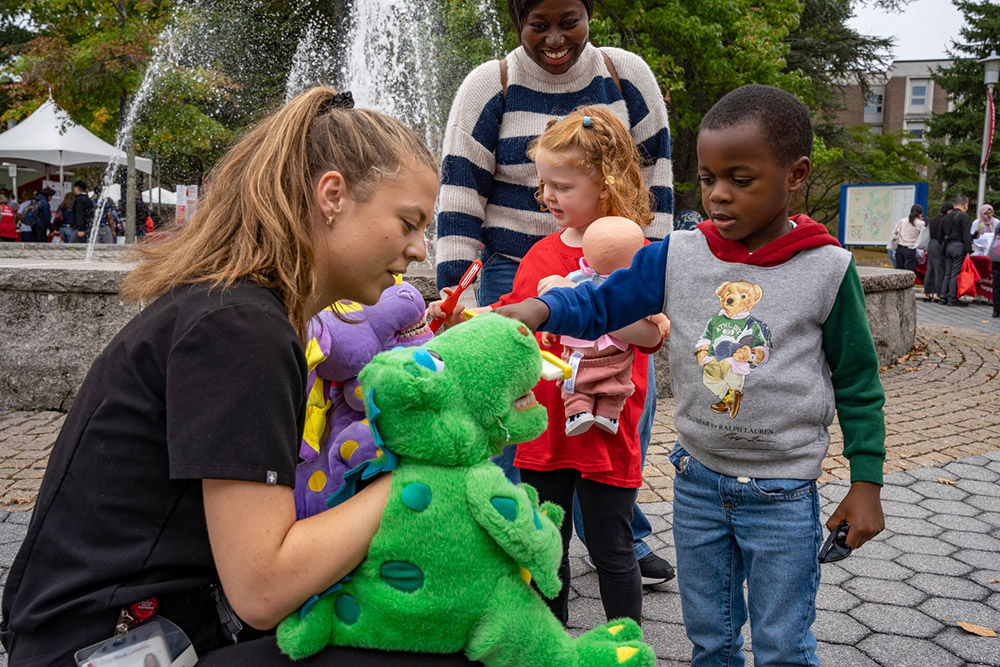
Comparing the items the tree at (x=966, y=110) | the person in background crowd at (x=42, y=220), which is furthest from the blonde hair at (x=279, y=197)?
the tree at (x=966, y=110)

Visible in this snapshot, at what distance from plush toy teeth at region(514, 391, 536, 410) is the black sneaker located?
1.99 metres

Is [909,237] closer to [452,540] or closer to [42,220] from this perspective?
[452,540]

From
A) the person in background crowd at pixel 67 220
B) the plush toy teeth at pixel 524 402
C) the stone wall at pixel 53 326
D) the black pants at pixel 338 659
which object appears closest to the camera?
the black pants at pixel 338 659

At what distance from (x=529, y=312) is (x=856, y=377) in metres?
0.81

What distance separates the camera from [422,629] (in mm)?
1450

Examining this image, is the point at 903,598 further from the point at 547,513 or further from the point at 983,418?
the point at 983,418

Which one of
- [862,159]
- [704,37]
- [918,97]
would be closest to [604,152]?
[704,37]

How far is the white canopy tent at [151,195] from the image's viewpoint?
1048 inches

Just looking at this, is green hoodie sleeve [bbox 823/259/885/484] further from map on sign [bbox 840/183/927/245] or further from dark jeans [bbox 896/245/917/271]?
map on sign [bbox 840/183/927/245]

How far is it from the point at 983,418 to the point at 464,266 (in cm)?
513

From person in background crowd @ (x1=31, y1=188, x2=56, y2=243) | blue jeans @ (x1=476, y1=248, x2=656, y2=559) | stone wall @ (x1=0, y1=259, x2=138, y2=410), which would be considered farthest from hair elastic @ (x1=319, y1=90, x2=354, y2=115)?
person in background crowd @ (x1=31, y1=188, x2=56, y2=243)

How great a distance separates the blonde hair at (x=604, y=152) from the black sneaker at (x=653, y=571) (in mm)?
1445

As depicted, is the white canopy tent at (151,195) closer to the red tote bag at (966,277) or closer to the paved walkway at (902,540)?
the red tote bag at (966,277)

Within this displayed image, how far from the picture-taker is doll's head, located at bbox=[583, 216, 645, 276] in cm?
242
